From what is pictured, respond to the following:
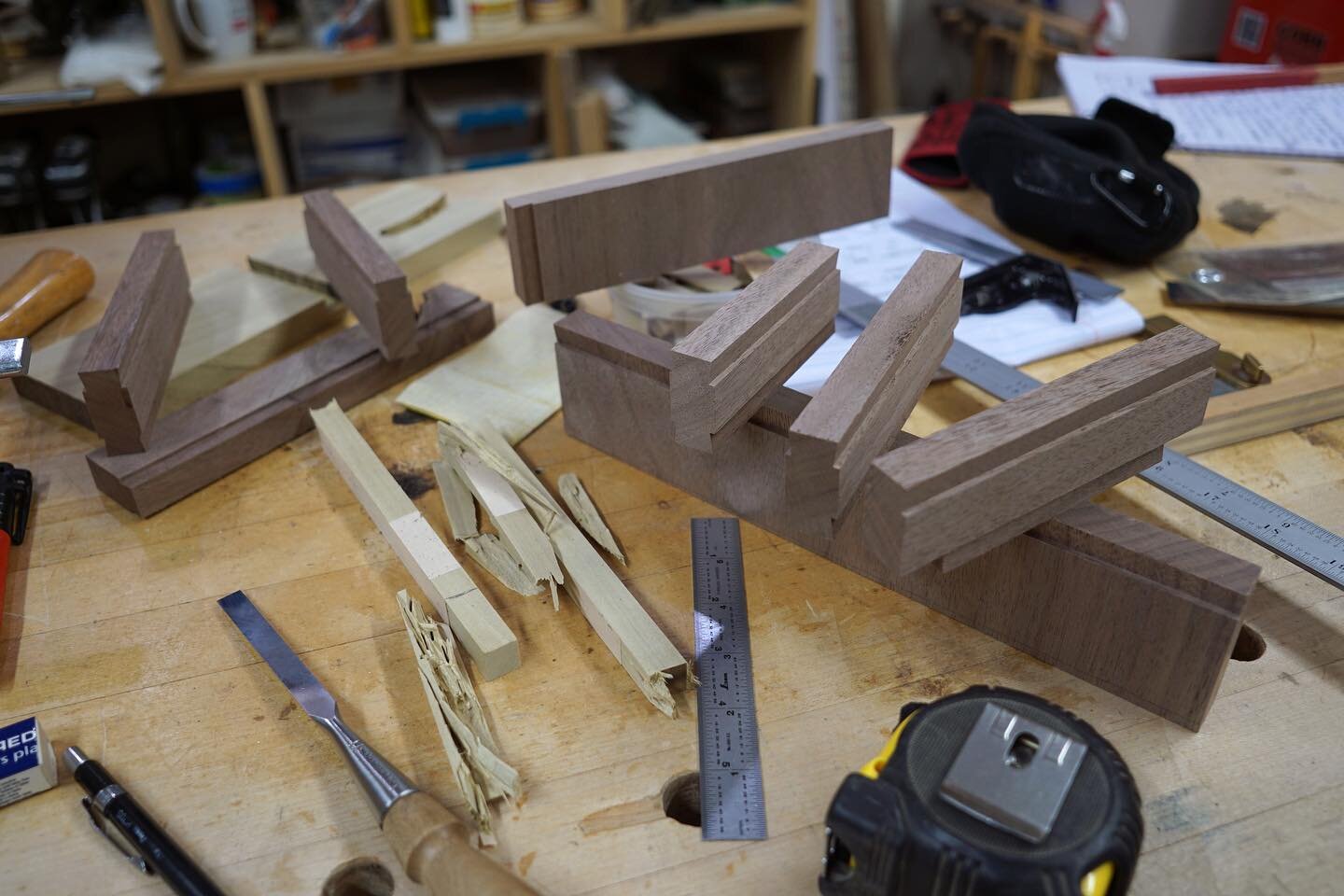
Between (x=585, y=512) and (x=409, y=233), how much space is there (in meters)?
0.72

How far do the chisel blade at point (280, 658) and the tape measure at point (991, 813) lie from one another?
44 centimetres

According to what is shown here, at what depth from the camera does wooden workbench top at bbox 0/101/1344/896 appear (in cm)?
69

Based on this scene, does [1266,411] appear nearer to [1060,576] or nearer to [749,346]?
[1060,576]

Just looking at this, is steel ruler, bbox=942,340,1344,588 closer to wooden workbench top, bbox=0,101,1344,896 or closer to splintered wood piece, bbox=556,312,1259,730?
wooden workbench top, bbox=0,101,1344,896

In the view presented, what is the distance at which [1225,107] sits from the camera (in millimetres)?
1874

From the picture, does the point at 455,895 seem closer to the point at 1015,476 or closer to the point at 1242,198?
the point at 1015,476

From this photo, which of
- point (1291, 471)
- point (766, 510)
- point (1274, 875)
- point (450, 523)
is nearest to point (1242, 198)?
point (1291, 471)

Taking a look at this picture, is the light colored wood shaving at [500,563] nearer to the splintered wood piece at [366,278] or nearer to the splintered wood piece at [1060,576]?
the splintered wood piece at [1060,576]

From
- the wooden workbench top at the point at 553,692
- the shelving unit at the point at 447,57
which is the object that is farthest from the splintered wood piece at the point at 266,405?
the shelving unit at the point at 447,57

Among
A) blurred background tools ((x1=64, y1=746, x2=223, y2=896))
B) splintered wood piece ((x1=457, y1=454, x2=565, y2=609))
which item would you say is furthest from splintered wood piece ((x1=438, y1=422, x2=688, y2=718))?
blurred background tools ((x1=64, y1=746, x2=223, y2=896))

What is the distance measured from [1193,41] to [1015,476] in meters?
2.55

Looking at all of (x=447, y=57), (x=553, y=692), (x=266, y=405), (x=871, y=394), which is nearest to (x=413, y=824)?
(x=553, y=692)

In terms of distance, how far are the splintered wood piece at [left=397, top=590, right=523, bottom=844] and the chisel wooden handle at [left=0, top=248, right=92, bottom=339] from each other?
80 cm

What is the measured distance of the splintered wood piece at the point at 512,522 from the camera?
911 millimetres
